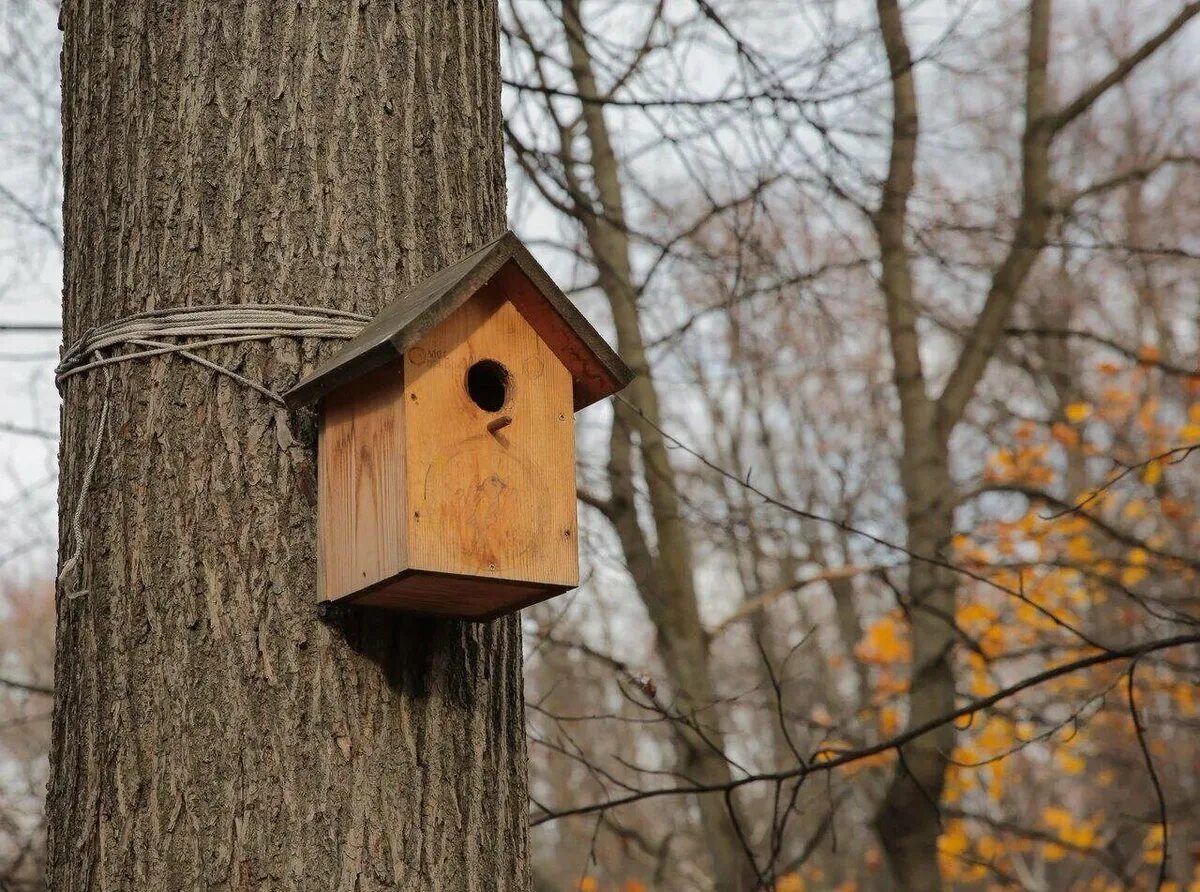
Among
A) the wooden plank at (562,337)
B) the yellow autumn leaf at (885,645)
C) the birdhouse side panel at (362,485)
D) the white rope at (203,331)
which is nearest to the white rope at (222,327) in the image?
the white rope at (203,331)

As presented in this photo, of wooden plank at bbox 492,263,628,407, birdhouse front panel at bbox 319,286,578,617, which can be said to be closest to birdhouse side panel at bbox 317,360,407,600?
birdhouse front panel at bbox 319,286,578,617

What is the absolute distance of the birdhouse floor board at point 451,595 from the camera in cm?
197

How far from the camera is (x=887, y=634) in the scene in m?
10.2

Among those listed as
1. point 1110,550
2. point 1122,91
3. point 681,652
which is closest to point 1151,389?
point 1110,550

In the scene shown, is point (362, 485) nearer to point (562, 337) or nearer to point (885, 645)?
point (562, 337)

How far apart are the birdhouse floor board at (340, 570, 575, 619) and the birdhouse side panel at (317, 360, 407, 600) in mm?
30

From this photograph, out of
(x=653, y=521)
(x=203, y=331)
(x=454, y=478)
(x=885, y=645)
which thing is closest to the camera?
(x=454, y=478)

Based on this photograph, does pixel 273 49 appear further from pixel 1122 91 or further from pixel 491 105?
pixel 1122 91

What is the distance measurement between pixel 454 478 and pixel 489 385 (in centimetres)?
26

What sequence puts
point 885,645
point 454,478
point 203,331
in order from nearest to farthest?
point 454,478 < point 203,331 < point 885,645

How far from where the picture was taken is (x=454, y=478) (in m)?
2.04

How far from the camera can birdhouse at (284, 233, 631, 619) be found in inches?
77.8

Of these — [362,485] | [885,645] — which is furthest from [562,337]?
[885,645]

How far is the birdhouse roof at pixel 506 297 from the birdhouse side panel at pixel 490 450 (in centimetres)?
3
